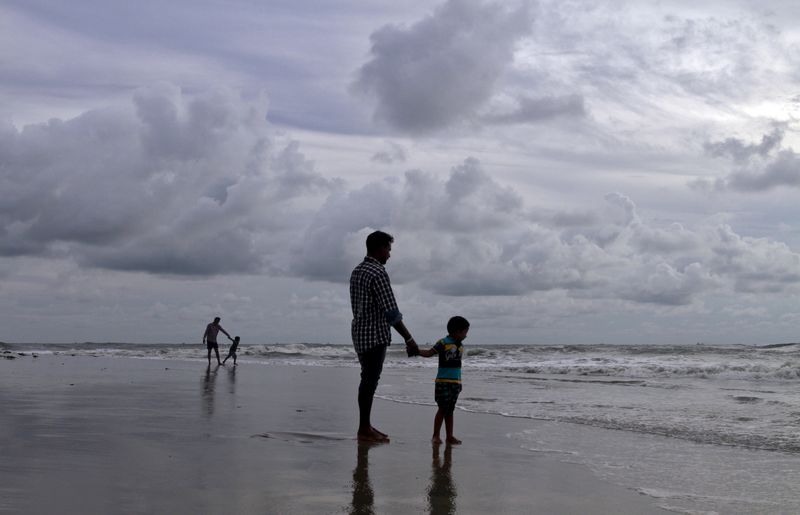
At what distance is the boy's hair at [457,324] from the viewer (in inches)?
285

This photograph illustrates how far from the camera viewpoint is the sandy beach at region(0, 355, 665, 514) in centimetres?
420

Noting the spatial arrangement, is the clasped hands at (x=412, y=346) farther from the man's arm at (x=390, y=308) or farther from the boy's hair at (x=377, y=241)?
the boy's hair at (x=377, y=241)

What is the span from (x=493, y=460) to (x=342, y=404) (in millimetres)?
5089

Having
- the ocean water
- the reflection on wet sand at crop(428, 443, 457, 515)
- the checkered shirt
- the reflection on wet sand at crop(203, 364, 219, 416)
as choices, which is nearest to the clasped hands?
the checkered shirt

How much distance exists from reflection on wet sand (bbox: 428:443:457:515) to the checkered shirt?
1.22 metres

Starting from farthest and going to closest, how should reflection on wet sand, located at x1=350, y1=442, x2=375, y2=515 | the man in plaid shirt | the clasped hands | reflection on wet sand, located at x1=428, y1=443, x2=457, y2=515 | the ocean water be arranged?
the man in plaid shirt < the clasped hands < the ocean water < reflection on wet sand, located at x1=428, y1=443, x2=457, y2=515 < reflection on wet sand, located at x1=350, y1=442, x2=375, y2=515

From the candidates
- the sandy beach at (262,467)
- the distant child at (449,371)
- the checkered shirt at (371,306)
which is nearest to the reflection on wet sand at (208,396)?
the sandy beach at (262,467)

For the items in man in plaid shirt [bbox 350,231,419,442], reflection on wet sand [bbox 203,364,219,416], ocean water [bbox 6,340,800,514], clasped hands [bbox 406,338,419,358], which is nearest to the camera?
ocean water [bbox 6,340,800,514]

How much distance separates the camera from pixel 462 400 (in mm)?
12523

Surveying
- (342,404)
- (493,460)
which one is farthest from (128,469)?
(342,404)

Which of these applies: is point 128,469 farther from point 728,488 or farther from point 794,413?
point 794,413

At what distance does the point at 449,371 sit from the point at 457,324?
472mm

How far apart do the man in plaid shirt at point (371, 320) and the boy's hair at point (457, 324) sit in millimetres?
713

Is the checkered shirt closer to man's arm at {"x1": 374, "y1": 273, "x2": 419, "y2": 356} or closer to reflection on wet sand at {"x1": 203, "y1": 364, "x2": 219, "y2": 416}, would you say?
man's arm at {"x1": 374, "y1": 273, "x2": 419, "y2": 356}
